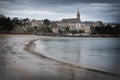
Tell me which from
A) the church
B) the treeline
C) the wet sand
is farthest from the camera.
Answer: the treeline

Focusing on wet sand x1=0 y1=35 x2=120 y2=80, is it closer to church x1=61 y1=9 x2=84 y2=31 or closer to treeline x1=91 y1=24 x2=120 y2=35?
church x1=61 y1=9 x2=84 y2=31

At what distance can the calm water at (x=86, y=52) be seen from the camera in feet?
9.08

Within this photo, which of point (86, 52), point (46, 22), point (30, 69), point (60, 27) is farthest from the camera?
point (86, 52)

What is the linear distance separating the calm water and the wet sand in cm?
18

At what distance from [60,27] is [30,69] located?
636 mm

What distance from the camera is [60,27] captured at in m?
2.74

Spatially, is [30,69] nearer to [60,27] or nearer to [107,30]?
[60,27]

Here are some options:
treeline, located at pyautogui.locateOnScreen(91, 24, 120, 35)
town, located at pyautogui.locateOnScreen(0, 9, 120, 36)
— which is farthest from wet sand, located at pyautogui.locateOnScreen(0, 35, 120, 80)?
treeline, located at pyautogui.locateOnScreen(91, 24, 120, 35)

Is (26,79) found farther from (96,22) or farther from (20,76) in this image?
(96,22)

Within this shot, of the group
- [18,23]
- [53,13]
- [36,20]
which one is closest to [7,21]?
[18,23]

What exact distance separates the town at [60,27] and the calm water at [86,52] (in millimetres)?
99

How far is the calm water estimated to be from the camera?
277 centimetres

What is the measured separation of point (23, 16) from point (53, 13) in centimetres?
34

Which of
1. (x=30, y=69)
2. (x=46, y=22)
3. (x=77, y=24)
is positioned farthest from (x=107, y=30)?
(x=30, y=69)
